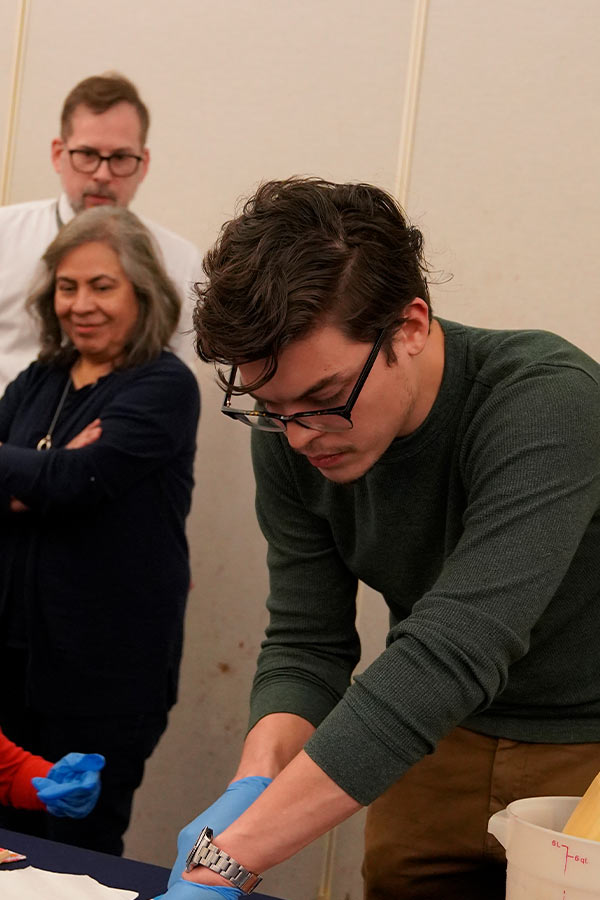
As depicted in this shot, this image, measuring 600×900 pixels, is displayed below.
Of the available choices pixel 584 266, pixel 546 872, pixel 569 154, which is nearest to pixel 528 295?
pixel 584 266

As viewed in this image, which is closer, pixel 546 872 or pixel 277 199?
pixel 546 872

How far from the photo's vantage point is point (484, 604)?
3.27 feet

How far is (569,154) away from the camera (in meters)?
2.51

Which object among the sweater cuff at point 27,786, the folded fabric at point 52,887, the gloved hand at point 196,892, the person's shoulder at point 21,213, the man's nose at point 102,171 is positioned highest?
the man's nose at point 102,171

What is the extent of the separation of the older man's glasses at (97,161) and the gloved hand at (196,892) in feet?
6.06

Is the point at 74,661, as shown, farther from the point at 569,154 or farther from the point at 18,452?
the point at 569,154

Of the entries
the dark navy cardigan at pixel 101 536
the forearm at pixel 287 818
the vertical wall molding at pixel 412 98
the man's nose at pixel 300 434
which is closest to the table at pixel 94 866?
the forearm at pixel 287 818

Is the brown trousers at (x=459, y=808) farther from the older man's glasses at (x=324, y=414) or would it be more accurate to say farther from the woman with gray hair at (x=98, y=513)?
the woman with gray hair at (x=98, y=513)

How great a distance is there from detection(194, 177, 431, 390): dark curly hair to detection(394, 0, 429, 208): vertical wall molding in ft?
5.21

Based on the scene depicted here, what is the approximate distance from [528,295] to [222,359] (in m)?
1.65

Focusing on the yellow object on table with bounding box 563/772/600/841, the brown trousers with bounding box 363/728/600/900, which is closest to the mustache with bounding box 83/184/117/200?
the brown trousers with bounding box 363/728/600/900

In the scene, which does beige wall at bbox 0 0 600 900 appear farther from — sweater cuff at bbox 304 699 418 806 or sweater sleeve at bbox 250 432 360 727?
sweater cuff at bbox 304 699 418 806

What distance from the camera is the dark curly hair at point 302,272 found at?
3.34 feet

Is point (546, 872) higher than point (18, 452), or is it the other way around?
point (18, 452)
